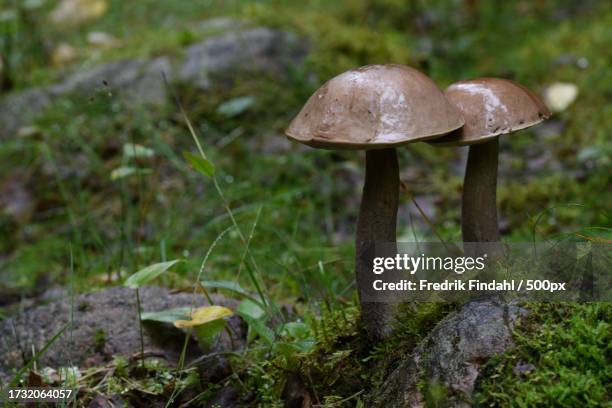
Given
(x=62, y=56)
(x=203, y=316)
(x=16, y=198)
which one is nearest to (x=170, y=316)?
(x=203, y=316)

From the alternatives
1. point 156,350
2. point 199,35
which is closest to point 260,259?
point 156,350

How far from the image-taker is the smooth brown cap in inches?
66.5

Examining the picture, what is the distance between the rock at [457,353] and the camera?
1472 mm

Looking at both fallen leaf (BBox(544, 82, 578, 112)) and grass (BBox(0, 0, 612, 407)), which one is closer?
grass (BBox(0, 0, 612, 407))

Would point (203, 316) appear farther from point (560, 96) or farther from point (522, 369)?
point (560, 96)

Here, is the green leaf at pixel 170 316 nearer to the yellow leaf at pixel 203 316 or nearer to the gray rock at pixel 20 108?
the yellow leaf at pixel 203 316

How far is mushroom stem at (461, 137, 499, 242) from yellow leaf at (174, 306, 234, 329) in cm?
82

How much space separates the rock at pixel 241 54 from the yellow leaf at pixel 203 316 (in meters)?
3.22

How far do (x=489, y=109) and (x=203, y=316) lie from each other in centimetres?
102

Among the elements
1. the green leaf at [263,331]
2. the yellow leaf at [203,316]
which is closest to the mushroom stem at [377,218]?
the green leaf at [263,331]

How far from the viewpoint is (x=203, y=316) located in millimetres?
1808

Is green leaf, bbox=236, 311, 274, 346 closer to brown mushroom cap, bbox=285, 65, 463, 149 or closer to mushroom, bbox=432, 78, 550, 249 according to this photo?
brown mushroom cap, bbox=285, 65, 463, 149

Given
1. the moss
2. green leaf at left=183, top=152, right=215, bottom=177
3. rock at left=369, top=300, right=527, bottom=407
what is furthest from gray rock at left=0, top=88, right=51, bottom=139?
the moss

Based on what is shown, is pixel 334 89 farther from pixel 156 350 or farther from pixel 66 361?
pixel 66 361
